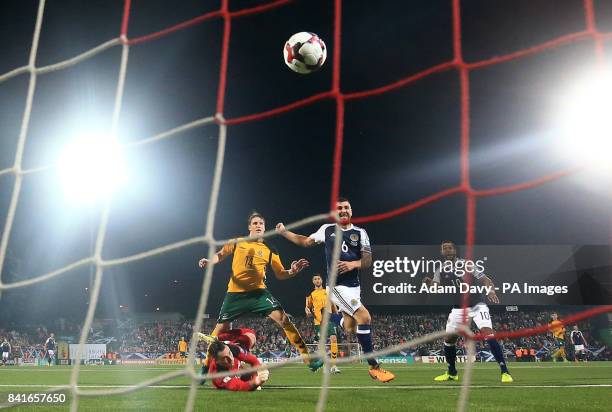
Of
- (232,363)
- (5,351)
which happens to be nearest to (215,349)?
(232,363)

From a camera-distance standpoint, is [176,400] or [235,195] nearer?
[176,400]

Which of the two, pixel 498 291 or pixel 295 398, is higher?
pixel 498 291

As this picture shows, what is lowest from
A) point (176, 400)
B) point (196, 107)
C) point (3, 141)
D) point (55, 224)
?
point (176, 400)

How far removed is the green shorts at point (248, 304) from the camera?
6980 mm

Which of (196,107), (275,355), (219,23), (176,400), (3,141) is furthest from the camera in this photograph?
(196,107)

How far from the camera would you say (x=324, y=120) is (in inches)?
1157

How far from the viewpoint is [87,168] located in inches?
762

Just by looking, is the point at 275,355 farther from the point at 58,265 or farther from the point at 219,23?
the point at 58,265

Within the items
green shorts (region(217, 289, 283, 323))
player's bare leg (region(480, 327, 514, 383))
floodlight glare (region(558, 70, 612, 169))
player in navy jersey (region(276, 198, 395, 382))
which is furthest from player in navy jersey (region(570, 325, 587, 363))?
green shorts (region(217, 289, 283, 323))

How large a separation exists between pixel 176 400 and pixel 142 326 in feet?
80.9

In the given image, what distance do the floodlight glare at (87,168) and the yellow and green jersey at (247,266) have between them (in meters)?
7.86

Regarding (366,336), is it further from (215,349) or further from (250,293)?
(215,349)

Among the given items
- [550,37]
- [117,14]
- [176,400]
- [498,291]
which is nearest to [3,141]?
[117,14]

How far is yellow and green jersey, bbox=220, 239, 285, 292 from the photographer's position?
709cm
